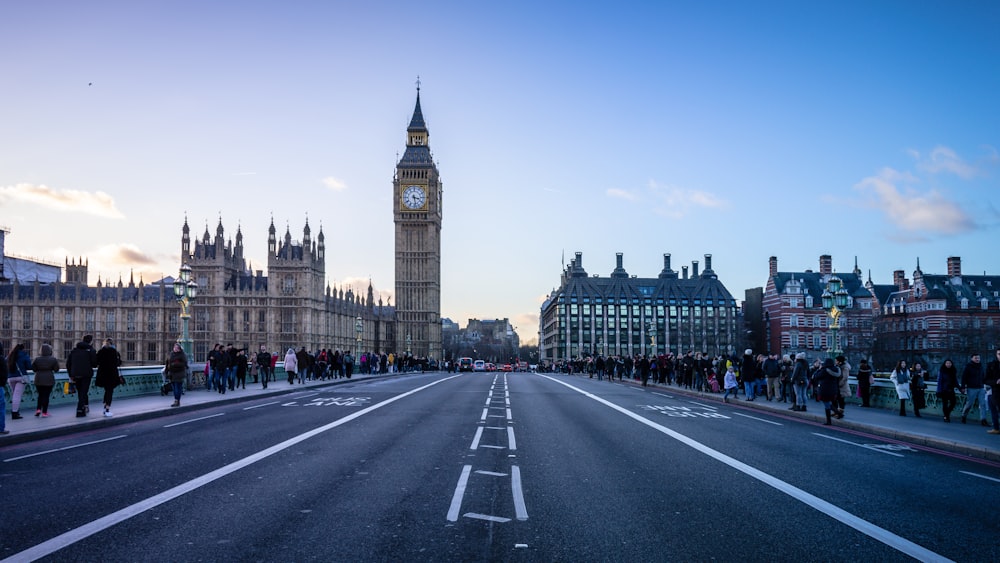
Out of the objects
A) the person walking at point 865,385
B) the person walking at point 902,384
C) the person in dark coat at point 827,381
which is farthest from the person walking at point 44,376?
the person walking at point 865,385

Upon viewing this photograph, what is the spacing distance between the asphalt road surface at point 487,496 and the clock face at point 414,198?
12836cm

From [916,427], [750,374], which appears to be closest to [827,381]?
[916,427]

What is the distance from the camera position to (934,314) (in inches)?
3324

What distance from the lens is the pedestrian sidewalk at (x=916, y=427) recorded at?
47.9ft

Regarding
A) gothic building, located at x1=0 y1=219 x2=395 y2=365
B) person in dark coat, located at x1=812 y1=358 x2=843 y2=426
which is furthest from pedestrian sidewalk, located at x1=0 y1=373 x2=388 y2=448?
gothic building, located at x1=0 y1=219 x2=395 y2=365

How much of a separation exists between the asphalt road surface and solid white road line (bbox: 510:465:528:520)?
0.03 meters

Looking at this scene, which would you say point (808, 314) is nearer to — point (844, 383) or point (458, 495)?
point (844, 383)

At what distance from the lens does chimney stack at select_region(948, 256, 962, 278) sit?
87312mm

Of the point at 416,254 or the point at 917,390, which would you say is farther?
the point at 416,254

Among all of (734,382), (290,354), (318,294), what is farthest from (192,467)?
(318,294)

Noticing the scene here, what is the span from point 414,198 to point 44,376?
12720 centimetres

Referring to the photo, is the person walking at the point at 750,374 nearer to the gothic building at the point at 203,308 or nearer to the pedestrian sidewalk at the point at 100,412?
the pedestrian sidewalk at the point at 100,412

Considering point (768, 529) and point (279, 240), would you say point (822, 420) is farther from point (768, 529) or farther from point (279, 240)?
point (279, 240)

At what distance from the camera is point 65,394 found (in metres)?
22.2
